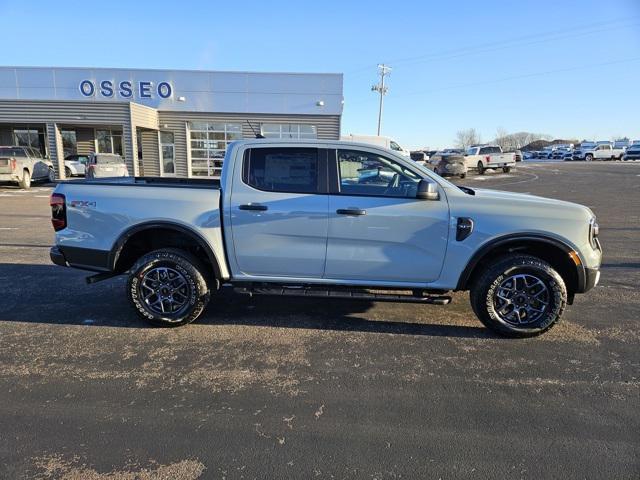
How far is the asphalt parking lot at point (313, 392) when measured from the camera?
263cm

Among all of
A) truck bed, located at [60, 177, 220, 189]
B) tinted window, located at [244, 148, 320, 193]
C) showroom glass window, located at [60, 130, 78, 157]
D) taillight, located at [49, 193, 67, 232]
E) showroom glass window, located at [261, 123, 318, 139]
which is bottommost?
taillight, located at [49, 193, 67, 232]

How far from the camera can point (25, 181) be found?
19.8m

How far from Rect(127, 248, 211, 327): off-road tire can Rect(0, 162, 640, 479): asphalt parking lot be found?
0.45 ft

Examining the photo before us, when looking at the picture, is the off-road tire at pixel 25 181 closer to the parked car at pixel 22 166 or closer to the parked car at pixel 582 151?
the parked car at pixel 22 166

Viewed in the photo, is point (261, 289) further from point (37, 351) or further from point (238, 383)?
point (37, 351)

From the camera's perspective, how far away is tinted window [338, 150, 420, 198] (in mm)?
4316

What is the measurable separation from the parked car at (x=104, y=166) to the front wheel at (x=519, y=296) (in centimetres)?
1824

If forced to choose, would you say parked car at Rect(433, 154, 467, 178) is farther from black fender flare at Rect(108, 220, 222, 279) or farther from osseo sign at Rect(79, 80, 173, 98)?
black fender flare at Rect(108, 220, 222, 279)

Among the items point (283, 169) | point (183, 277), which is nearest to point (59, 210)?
point (183, 277)

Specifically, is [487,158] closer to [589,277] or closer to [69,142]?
[69,142]

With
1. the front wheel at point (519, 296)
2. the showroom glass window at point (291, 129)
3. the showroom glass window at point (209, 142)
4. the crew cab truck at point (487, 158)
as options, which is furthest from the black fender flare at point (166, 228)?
the crew cab truck at point (487, 158)

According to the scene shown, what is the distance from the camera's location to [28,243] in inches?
336

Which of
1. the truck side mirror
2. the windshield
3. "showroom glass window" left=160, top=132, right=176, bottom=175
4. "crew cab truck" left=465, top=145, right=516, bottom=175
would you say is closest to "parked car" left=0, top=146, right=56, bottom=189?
the windshield

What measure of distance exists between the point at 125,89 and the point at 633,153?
5147 centimetres
